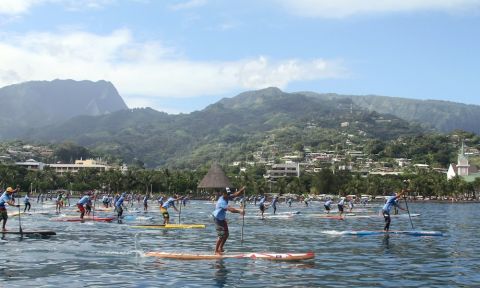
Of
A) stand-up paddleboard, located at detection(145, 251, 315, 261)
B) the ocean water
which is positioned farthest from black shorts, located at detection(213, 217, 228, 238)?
the ocean water

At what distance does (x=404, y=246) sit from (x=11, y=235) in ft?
67.7

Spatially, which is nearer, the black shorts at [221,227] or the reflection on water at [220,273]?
the reflection on water at [220,273]

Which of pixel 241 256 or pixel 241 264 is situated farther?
pixel 241 256

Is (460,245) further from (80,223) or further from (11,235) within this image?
(80,223)

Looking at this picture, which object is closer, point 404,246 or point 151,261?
point 151,261

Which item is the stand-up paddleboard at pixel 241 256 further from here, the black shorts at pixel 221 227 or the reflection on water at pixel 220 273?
the black shorts at pixel 221 227

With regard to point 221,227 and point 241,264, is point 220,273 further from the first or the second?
point 221,227

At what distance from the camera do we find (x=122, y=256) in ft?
77.8

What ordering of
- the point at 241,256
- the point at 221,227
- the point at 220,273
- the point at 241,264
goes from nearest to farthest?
the point at 220,273 → the point at 241,264 → the point at 241,256 → the point at 221,227

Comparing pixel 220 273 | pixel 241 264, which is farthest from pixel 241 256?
pixel 220 273

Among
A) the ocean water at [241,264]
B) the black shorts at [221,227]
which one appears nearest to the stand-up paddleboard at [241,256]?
the ocean water at [241,264]

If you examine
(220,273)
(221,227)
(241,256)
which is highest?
(221,227)

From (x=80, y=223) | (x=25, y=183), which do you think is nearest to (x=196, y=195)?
Result: (x=25, y=183)

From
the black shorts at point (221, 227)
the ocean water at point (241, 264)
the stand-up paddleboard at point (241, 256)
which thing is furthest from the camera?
the black shorts at point (221, 227)
